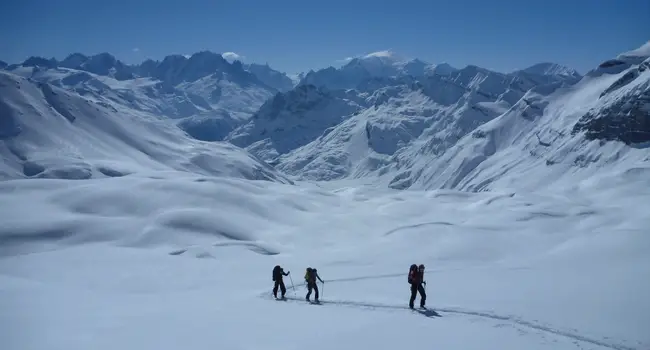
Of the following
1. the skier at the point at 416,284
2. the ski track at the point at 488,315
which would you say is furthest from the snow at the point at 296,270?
the skier at the point at 416,284

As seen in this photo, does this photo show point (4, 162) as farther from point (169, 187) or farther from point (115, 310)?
point (115, 310)

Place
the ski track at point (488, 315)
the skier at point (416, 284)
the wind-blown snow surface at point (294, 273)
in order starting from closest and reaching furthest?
the ski track at point (488, 315) → the wind-blown snow surface at point (294, 273) → the skier at point (416, 284)

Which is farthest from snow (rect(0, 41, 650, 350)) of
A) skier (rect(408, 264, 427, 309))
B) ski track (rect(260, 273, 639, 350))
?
skier (rect(408, 264, 427, 309))

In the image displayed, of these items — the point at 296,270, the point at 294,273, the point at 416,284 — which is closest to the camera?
the point at 416,284

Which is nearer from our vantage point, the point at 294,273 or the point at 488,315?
the point at 488,315

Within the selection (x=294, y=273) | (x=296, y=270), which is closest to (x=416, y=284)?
(x=294, y=273)

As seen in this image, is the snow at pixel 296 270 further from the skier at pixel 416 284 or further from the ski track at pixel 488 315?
the skier at pixel 416 284

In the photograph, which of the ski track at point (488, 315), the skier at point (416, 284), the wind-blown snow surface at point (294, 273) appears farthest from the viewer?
the skier at point (416, 284)

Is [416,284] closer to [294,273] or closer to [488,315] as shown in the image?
[488,315]
